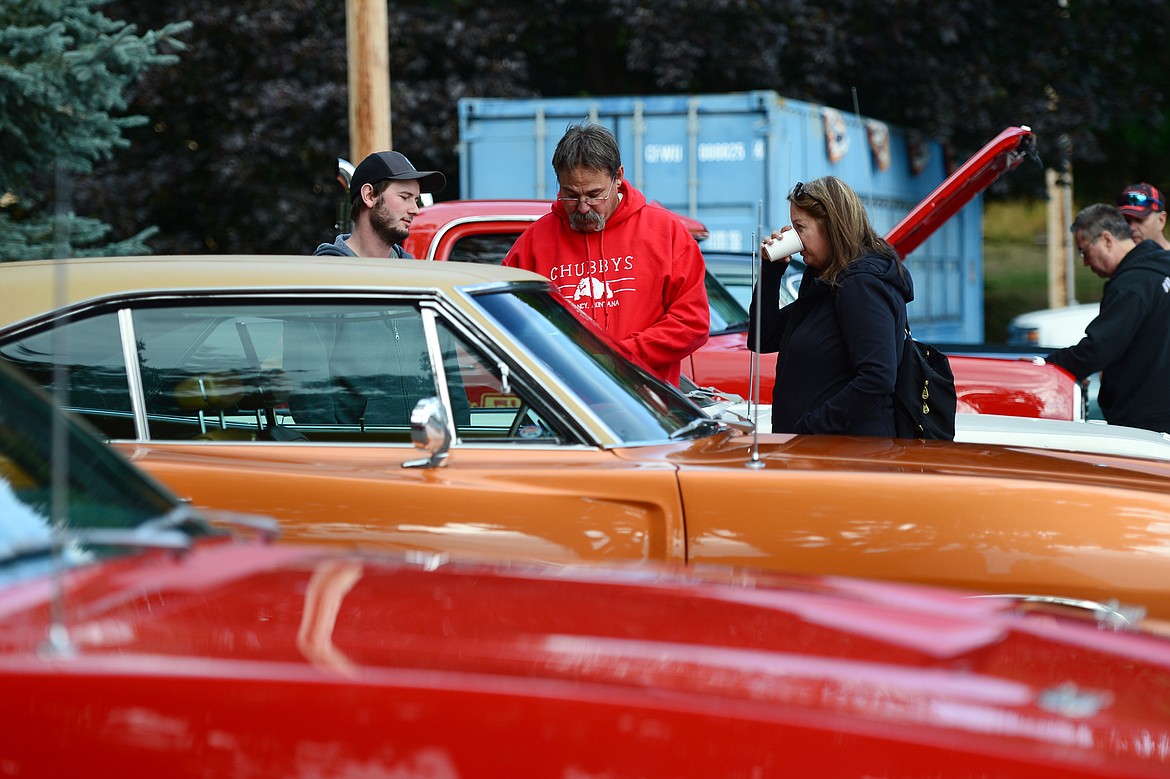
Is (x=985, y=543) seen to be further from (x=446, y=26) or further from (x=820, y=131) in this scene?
(x=446, y=26)

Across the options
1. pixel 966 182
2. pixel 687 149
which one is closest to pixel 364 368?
pixel 966 182

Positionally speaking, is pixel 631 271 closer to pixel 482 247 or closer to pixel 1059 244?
pixel 482 247

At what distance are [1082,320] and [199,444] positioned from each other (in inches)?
426

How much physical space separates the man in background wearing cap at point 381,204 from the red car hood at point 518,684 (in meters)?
3.30

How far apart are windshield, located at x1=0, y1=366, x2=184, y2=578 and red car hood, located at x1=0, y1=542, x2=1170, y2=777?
0.38ft

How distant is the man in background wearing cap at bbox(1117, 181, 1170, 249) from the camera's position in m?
7.30

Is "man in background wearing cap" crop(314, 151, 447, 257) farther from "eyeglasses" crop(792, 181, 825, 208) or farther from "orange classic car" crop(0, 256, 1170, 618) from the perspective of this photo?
"eyeglasses" crop(792, 181, 825, 208)

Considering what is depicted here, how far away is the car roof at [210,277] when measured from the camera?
381 cm

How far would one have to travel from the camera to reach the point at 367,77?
9836mm

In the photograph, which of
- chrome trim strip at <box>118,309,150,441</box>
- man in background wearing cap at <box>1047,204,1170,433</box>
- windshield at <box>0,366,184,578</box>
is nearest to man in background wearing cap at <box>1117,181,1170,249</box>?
man in background wearing cap at <box>1047,204,1170,433</box>

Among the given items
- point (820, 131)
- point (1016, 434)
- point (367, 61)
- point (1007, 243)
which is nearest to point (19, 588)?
point (1016, 434)

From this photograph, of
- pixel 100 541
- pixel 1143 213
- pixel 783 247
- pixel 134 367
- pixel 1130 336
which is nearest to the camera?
pixel 100 541

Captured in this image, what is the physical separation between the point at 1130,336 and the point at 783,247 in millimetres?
2711

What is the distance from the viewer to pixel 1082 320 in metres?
13.0
